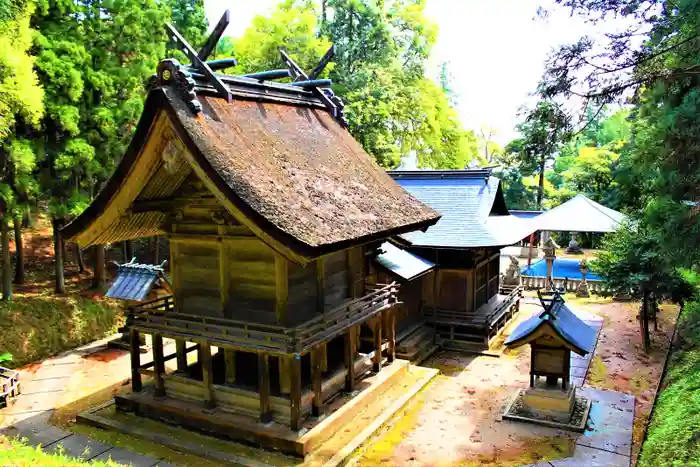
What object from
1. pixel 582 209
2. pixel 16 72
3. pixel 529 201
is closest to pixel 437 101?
pixel 582 209

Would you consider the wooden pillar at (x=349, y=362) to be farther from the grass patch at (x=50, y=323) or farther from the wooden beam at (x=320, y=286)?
the grass patch at (x=50, y=323)

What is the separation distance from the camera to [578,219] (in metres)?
26.2

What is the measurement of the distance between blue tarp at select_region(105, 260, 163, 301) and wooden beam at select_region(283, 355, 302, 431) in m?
7.11

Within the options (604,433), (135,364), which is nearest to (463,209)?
(604,433)

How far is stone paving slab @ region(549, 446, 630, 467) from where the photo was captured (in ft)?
31.9

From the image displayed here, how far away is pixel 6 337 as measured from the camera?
15.0 metres

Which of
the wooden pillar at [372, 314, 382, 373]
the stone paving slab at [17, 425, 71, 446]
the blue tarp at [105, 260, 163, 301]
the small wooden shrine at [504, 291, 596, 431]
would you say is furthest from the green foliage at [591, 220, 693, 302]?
the stone paving slab at [17, 425, 71, 446]

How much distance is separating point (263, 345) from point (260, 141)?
398 cm

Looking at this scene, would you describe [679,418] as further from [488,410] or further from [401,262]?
[401,262]

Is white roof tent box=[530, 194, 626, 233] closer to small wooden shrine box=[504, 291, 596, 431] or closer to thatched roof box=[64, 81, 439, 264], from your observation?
small wooden shrine box=[504, 291, 596, 431]

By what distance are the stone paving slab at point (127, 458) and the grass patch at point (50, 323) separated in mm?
6944

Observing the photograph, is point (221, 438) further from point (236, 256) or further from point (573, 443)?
point (573, 443)

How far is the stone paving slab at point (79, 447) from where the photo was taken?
9.88m

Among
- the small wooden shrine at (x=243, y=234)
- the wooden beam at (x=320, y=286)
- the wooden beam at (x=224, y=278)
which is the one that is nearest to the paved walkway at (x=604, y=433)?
the small wooden shrine at (x=243, y=234)
